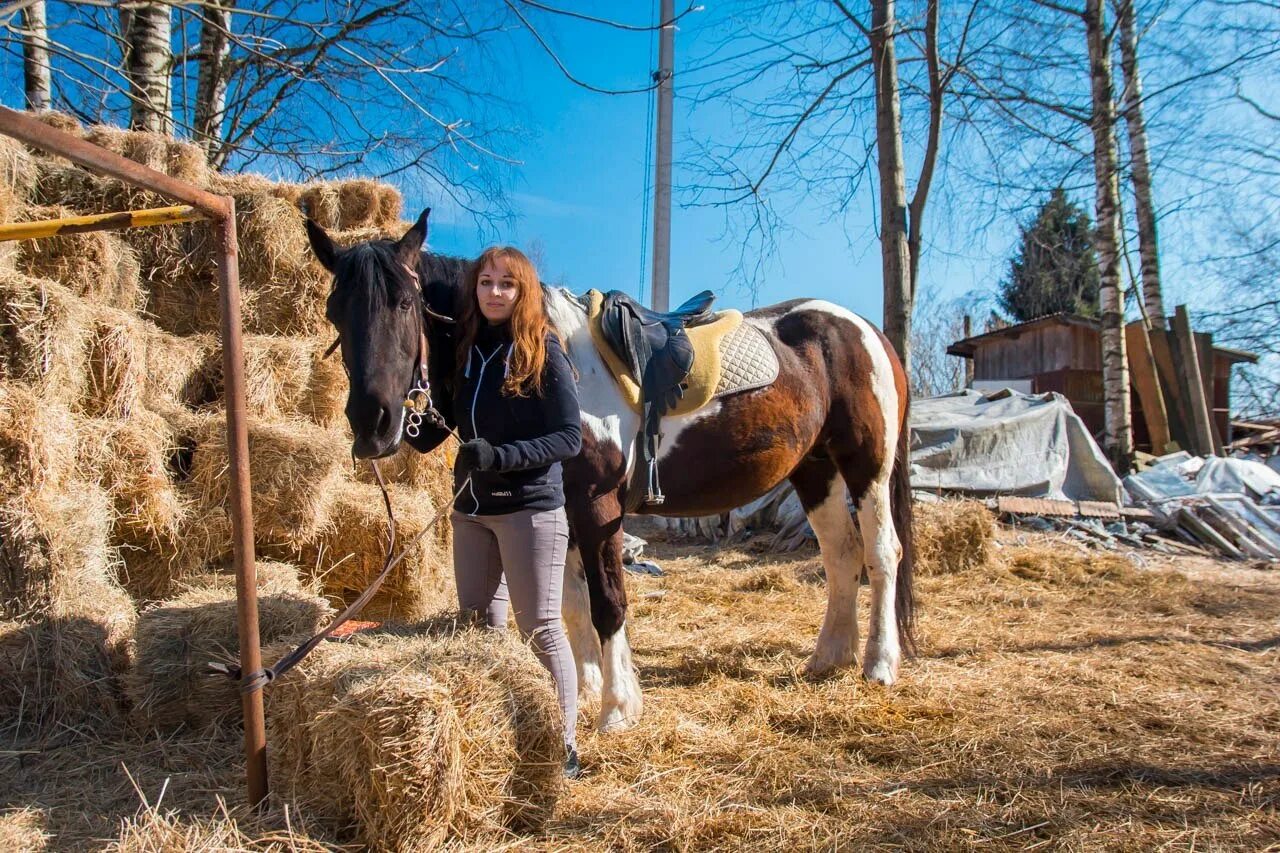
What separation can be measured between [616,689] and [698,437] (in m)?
1.12

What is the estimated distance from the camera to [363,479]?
446 centimetres

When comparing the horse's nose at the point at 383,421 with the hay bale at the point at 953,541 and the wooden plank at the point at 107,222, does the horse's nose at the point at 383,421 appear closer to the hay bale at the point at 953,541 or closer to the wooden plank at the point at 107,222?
the wooden plank at the point at 107,222

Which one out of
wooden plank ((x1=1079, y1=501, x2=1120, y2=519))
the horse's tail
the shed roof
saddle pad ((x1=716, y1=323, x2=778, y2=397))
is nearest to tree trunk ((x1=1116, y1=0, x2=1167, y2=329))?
the shed roof

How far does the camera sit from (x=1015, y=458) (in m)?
8.33

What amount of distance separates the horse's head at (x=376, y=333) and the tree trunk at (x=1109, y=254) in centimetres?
925

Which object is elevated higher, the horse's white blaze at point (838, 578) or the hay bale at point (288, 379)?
the hay bale at point (288, 379)

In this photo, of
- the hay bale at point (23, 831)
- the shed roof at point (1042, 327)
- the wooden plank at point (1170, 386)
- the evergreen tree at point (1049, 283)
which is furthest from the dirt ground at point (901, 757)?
the evergreen tree at point (1049, 283)

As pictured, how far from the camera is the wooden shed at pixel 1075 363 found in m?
11.5

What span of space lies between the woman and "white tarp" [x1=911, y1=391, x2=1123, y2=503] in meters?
6.47

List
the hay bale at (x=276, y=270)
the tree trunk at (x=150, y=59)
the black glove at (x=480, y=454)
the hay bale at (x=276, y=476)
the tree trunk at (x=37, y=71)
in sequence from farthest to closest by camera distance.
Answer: the tree trunk at (x=150, y=59), the tree trunk at (x=37, y=71), the hay bale at (x=276, y=270), the hay bale at (x=276, y=476), the black glove at (x=480, y=454)

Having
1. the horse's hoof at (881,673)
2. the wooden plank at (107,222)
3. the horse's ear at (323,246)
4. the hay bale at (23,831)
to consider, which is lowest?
the horse's hoof at (881,673)

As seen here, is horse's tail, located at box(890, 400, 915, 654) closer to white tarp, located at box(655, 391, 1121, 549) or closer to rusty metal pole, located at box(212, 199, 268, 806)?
rusty metal pole, located at box(212, 199, 268, 806)

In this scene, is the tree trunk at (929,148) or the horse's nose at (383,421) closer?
the horse's nose at (383,421)

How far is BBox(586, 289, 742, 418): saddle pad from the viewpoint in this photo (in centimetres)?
305
